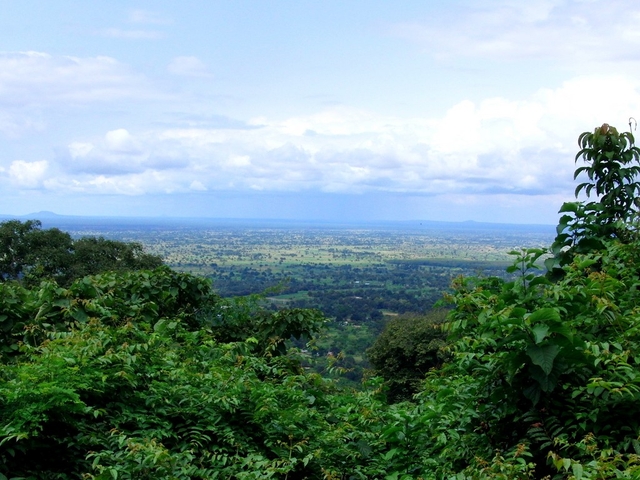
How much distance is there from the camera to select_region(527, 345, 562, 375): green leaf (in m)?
3.71

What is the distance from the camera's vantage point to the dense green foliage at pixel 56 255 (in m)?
29.7

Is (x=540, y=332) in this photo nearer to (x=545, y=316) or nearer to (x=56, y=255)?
(x=545, y=316)

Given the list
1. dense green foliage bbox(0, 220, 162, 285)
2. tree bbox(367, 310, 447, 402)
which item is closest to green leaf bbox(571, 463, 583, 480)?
tree bbox(367, 310, 447, 402)

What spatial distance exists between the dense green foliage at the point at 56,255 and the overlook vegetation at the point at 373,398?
79.0 feet

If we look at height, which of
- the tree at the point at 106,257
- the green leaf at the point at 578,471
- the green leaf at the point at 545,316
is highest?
the green leaf at the point at 545,316

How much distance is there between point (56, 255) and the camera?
30297mm

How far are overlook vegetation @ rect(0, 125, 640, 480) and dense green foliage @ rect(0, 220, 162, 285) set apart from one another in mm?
24079

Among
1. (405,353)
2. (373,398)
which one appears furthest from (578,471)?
(405,353)

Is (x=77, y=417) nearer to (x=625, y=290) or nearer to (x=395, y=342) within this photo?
(x=625, y=290)

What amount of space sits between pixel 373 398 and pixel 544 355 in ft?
11.4

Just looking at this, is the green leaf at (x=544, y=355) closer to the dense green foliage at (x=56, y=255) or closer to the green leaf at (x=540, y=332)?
the green leaf at (x=540, y=332)

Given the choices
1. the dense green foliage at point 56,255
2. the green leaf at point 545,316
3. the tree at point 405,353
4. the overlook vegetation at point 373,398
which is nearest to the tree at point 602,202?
the overlook vegetation at point 373,398

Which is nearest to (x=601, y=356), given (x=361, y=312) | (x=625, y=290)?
(x=625, y=290)

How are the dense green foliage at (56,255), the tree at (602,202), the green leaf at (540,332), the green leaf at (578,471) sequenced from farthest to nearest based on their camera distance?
the dense green foliage at (56,255), the tree at (602,202), the green leaf at (540,332), the green leaf at (578,471)
